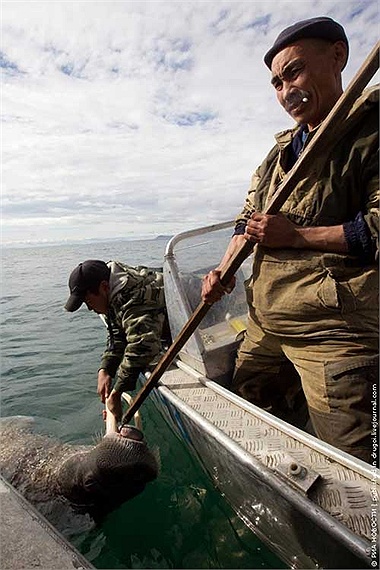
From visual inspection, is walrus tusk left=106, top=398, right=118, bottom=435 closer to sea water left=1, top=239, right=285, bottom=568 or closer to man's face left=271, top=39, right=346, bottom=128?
sea water left=1, top=239, right=285, bottom=568

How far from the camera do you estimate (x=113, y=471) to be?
262cm

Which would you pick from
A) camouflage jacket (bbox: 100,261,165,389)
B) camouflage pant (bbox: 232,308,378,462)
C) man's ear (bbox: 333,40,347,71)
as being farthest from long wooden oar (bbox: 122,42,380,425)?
camouflage jacket (bbox: 100,261,165,389)

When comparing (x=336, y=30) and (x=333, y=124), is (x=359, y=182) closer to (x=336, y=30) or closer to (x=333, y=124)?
(x=333, y=124)

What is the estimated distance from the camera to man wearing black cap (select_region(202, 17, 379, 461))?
2.36m

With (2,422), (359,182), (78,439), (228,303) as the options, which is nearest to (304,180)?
(359,182)

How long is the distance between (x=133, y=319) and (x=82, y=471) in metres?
1.51

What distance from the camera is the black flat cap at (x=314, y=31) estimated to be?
7.66 feet

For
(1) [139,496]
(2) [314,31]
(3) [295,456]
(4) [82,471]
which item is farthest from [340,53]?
(1) [139,496]

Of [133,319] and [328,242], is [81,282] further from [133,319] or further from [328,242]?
[328,242]

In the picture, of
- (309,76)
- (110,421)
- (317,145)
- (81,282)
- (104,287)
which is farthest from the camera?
(104,287)

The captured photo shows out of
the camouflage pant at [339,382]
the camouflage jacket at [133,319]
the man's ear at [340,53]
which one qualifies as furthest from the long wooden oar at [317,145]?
the camouflage jacket at [133,319]

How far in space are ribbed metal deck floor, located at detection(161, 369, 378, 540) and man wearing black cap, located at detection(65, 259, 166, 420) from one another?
0.59 m

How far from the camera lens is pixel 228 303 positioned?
4.32 meters

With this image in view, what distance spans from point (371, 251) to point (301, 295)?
0.48 meters
